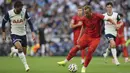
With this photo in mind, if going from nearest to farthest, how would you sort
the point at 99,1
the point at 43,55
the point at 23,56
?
the point at 23,56
the point at 43,55
the point at 99,1

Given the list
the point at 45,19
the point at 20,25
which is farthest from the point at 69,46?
the point at 20,25

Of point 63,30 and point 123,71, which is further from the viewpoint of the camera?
point 63,30

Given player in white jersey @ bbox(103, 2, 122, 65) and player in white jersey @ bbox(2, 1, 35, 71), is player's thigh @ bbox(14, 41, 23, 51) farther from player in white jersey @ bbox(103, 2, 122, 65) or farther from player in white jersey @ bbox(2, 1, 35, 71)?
player in white jersey @ bbox(103, 2, 122, 65)

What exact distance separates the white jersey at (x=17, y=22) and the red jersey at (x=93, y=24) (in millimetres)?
2349

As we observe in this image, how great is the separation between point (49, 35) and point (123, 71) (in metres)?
18.1

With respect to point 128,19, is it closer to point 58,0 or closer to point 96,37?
point 58,0

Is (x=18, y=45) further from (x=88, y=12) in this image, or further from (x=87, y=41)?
(x=88, y=12)

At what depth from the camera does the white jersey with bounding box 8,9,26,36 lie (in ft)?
57.3

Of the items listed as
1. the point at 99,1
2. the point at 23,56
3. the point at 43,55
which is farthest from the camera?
the point at 99,1

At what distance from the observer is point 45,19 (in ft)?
119

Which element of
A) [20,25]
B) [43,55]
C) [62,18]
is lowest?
[43,55]

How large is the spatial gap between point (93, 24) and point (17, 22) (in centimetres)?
291

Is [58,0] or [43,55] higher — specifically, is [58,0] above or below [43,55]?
above

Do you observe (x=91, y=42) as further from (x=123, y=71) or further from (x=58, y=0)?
(x=58, y=0)
